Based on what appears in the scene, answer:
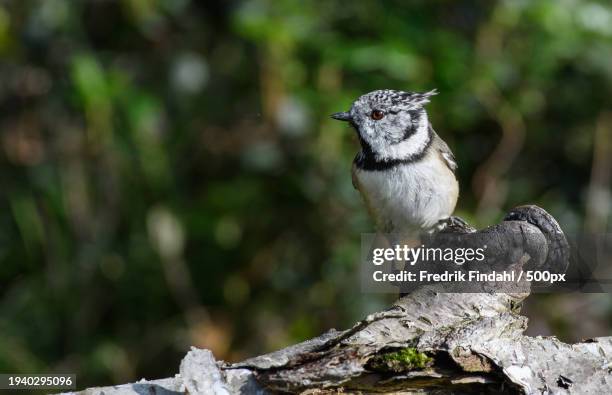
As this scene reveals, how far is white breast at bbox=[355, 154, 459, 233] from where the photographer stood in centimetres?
409

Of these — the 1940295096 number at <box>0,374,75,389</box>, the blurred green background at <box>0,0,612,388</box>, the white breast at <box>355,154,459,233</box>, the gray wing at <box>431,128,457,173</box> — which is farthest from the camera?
the blurred green background at <box>0,0,612,388</box>

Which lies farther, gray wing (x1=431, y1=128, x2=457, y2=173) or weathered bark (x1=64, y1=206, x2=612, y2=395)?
gray wing (x1=431, y1=128, x2=457, y2=173)

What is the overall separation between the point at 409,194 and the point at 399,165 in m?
0.14

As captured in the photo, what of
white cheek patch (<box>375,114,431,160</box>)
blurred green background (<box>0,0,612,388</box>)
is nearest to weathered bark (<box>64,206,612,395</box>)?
white cheek patch (<box>375,114,431,160</box>)

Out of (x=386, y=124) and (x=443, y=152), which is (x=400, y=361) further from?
(x=443, y=152)

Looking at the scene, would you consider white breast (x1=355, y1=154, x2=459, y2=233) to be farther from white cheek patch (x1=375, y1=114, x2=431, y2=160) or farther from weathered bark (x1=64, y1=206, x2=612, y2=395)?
weathered bark (x1=64, y1=206, x2=612, y2=395)

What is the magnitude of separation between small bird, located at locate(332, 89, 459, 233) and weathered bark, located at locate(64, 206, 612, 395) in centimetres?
113

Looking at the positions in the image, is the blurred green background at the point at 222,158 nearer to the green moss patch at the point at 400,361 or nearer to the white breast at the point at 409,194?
the white breast at the point at 409,194

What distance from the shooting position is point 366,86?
17.7 feet

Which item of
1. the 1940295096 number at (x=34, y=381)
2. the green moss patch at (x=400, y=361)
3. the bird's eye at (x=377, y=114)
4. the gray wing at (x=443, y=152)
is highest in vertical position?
the bird's eye at (x=377, y=114)

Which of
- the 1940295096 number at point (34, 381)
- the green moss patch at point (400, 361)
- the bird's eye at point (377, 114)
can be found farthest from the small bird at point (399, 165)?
the 1940295096 number at point (34, 381)

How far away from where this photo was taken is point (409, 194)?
4090mm

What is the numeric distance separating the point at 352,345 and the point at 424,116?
1.85 m

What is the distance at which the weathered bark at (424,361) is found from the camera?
→ 2.58m
